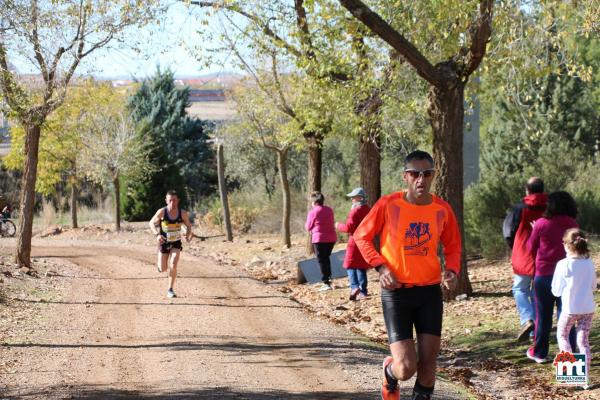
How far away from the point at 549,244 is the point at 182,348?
14.9ft

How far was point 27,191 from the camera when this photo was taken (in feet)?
63.6

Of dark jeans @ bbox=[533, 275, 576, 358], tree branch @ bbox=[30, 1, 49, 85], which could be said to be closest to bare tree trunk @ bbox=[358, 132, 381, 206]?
tree branch @ bbox=[30, 1, 49, 85]

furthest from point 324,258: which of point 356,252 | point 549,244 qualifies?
point 549,244

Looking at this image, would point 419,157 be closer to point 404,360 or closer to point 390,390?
point 404,360

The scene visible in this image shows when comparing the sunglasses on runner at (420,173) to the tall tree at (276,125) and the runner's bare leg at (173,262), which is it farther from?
the tall tree at (276,125)

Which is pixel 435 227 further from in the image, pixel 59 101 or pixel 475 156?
pixel 475 156

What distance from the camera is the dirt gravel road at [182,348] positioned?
29.4 ft

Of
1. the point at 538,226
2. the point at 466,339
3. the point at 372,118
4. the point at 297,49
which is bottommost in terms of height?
the point at 466,339

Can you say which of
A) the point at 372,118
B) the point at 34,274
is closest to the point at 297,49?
the point at 372,118

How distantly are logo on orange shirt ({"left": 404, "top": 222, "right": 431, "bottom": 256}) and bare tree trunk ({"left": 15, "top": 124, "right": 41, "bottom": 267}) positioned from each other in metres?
13.2

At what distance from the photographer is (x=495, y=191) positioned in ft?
70.4

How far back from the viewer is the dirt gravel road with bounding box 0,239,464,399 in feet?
29.4

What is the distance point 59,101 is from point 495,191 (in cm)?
1007

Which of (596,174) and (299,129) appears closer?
(299,129)
